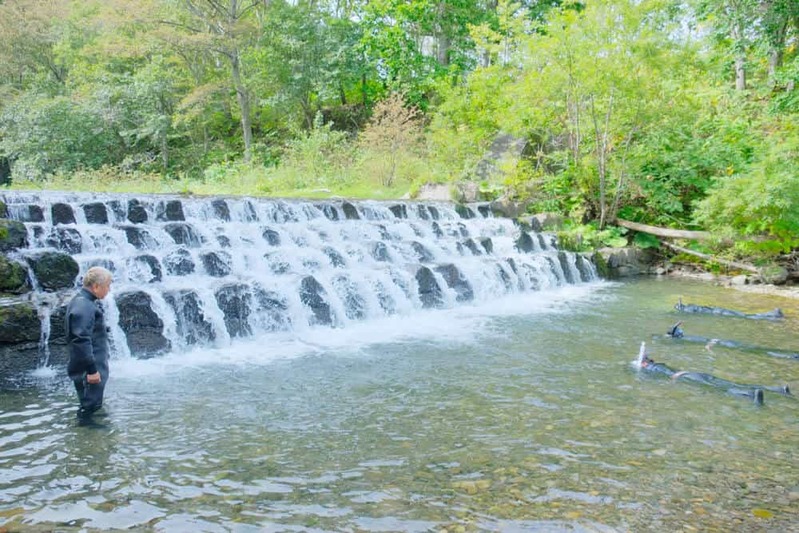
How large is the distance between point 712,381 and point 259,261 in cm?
646

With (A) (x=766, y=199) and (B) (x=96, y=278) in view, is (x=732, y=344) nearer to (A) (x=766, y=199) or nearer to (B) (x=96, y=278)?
(A) (x=766, y=199)

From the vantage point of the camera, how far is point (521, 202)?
14734 millimetres

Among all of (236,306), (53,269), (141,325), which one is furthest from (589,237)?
(53,269)

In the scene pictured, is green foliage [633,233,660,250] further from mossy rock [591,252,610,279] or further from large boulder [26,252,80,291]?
large boulder [26,252,80,291]

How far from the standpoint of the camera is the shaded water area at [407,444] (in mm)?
3088

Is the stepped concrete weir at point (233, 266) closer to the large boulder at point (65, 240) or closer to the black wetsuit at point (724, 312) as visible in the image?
the large boulder at point (65, 240)

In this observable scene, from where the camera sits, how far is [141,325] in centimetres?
649

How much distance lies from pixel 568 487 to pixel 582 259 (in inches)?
387

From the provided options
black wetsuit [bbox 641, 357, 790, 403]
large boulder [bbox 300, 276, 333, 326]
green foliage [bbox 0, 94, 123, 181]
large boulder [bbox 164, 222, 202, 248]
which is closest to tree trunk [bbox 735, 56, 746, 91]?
black wetsuit [bbox 641, 357, 790, 403]

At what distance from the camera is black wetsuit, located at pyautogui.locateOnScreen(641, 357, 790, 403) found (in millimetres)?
5031

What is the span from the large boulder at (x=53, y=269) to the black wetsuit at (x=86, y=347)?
10.0 feet

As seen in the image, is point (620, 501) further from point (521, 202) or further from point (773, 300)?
point (521, 202)

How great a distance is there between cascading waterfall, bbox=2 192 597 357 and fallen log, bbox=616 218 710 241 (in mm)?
2427

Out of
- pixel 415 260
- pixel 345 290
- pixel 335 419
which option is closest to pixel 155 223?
pixel 345 290
